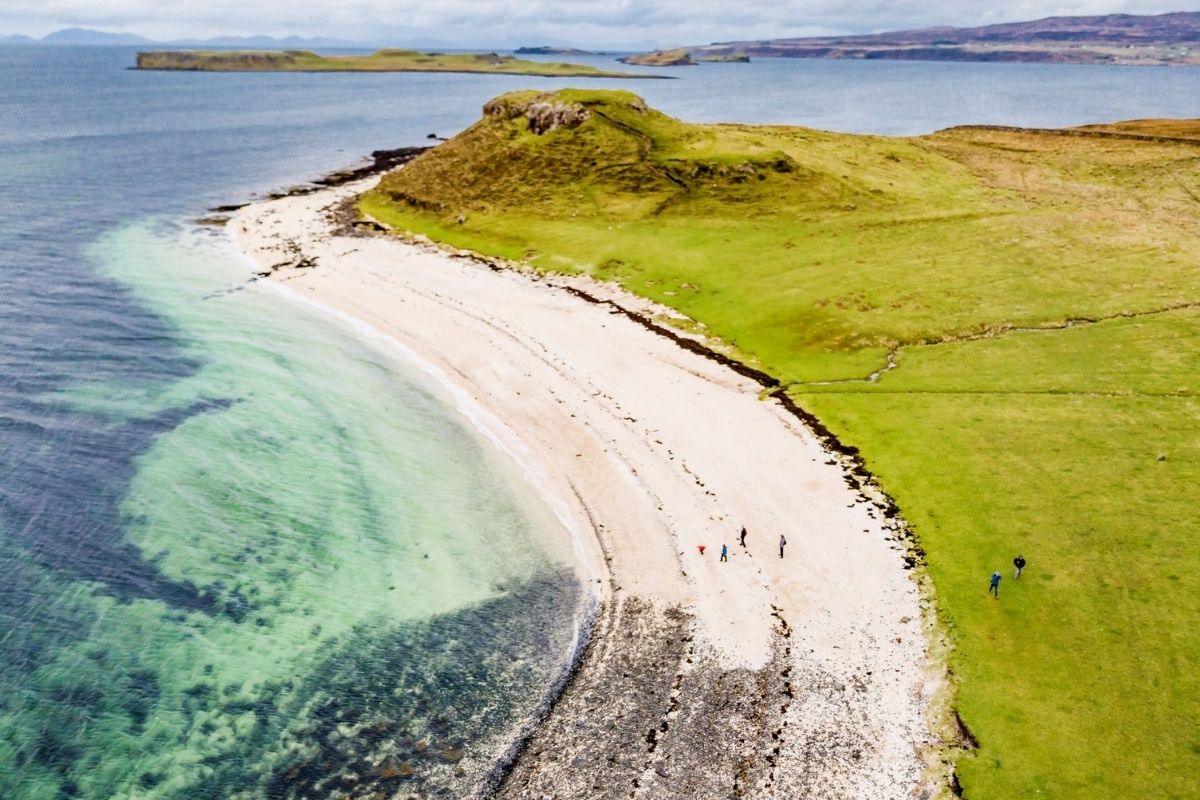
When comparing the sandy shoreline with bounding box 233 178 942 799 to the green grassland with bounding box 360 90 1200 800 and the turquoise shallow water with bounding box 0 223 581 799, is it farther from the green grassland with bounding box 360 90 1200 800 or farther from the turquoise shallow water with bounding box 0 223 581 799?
the green grassland with bounding box 360 90 1200 800

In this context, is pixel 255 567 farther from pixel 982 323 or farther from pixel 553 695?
pixel 982 323

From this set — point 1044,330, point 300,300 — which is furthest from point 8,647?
point 1044,330

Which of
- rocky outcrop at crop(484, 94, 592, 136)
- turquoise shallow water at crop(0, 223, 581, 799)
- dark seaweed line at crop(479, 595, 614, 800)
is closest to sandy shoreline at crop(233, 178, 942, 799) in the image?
dark seaweed line at crop(479, 595, 614, 800)

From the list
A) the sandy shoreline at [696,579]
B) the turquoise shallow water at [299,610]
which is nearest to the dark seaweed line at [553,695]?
the sandy shoreline at [696,579]

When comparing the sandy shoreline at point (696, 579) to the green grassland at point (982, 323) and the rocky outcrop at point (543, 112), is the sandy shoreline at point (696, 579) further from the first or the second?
the rocky outcrop at point (543, 112)

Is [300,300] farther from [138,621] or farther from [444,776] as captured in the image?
[444,776]
